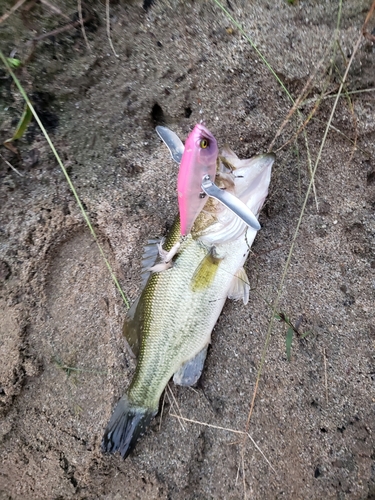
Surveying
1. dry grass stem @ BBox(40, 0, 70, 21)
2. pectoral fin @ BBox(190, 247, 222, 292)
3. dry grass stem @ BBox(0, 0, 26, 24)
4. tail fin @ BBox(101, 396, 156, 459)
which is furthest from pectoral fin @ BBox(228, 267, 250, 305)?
dry grass stem @ BBox(0, 0, 26, 24)

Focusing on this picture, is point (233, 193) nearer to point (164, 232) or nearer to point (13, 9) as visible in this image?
point (164, 232)

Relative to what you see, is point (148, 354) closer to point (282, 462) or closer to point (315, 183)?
point (282, 462)

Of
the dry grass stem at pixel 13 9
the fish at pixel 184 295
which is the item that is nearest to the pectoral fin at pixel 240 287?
the fish at pixel 184 295

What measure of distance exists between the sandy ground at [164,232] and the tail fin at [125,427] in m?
0.08

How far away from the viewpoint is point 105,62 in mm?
1959

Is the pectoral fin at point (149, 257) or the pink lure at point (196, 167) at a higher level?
the pink lure at point (196, 167)

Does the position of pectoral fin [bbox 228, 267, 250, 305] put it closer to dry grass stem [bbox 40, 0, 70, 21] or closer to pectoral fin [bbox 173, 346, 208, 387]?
pectoral fin [bbox 173, 346, 208, 387]

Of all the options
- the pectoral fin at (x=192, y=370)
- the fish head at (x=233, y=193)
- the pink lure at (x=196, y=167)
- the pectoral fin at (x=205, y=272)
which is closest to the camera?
the pink lure at (x=196, y=167)

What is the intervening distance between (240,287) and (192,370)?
0.46 metres

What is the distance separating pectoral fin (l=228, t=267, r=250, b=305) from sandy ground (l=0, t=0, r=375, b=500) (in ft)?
0.26

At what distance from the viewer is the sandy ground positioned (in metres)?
1.84

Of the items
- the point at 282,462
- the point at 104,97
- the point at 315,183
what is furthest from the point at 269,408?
the point at 104,97

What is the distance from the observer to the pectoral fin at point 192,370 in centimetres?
192

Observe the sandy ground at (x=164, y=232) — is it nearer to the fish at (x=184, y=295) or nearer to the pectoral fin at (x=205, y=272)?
the fish at (x=184, y=295)
